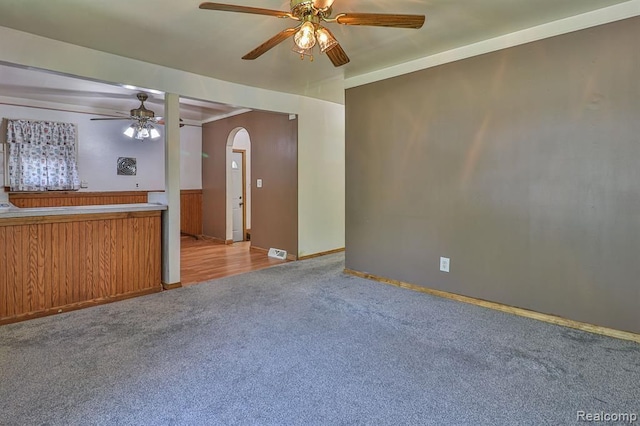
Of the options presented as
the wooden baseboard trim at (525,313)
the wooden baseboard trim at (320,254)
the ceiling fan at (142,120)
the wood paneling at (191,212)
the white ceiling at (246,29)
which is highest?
the white ceiling at (246,29)

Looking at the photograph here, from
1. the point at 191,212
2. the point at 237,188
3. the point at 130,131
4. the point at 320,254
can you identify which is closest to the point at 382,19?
the point at 320,254

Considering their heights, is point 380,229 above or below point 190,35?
below

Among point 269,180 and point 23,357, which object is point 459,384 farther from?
point 269,180

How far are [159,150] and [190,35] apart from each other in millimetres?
4532

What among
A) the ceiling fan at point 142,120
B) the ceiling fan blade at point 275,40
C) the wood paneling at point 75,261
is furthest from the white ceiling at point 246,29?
the wood paneling at point 75,261

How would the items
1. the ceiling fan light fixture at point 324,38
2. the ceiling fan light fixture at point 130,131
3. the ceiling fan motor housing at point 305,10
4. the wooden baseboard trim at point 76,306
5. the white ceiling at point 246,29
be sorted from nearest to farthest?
the ceiling fan motor housing at point 305,10 → the ceiling fan light fixture at point 324,38 → the white ceiling at point 246,29 → the wooden baseboard trim at point 76,306 → the ceiling fan light fixture at point 130,131

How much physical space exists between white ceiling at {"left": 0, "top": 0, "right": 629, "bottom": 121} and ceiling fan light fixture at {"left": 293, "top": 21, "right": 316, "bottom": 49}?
0.53 meters

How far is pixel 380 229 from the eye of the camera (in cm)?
407

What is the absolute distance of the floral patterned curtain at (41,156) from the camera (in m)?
5.29

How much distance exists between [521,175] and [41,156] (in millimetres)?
6657

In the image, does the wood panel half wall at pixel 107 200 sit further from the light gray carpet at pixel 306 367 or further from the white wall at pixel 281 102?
the light gray carpet at pixel 306 367

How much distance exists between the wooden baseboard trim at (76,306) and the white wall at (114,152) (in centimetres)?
349

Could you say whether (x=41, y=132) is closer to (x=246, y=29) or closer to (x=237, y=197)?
(x=237, y=197)

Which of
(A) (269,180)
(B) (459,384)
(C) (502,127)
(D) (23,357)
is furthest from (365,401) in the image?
(A) (269,180)
